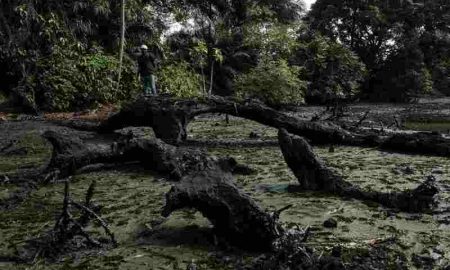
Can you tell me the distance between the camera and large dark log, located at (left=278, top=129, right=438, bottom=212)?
4.25 meters

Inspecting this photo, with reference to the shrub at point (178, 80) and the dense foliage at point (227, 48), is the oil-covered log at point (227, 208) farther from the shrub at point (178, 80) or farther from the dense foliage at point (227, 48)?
the shrub at point (178, 80)

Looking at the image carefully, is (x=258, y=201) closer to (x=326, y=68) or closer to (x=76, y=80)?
(x=76, y=80)

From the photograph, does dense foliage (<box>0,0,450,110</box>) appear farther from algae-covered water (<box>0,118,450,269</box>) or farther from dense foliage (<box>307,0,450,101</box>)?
algae-covered water (<box>0,118,450,269</box>)

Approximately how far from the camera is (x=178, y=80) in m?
19.4

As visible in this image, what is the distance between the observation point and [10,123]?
41.2 ft

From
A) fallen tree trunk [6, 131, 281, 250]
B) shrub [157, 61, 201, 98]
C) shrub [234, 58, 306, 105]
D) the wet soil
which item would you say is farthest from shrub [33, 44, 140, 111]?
fallen tree trunk [6, 131, 281, 250]

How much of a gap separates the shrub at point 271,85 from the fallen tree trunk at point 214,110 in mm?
9391

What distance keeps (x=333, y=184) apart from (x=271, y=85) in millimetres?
13970

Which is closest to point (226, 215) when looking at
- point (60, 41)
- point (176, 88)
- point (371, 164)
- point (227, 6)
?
point (371, 164)

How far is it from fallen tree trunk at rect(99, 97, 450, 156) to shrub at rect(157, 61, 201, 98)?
9098mm

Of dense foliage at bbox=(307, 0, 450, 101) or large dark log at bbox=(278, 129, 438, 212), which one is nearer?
large dark log at bbox=(278, 129, 438, 212)

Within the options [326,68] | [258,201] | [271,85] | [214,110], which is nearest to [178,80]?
[271,85]

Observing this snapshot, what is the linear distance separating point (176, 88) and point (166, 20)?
457 cm

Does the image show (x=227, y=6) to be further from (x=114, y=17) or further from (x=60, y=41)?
(x=60, y=41)
